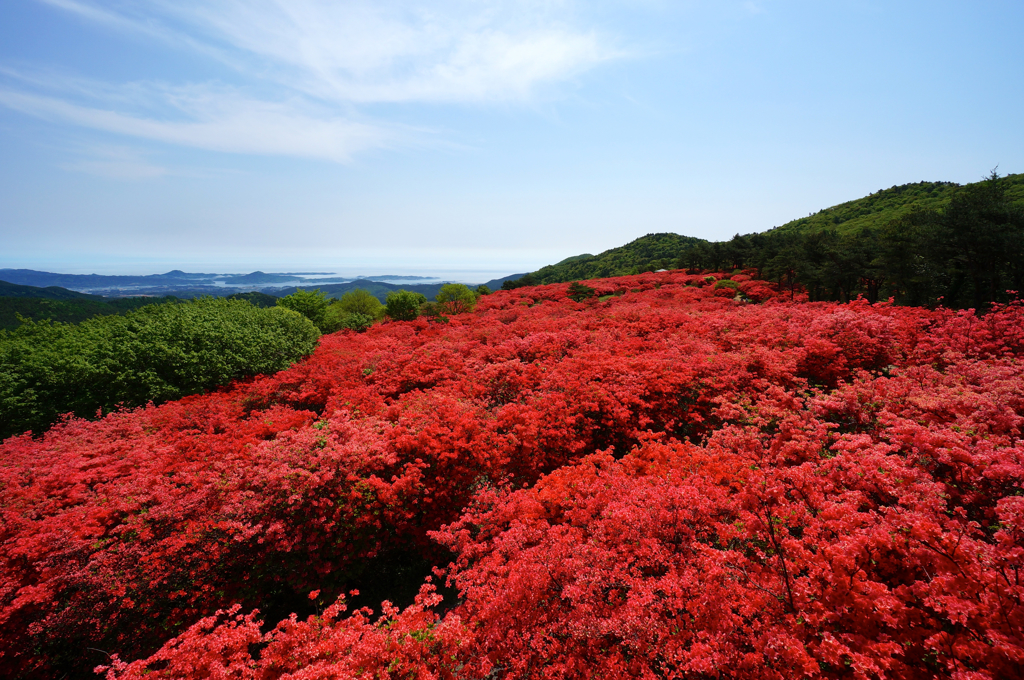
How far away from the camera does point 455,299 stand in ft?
184

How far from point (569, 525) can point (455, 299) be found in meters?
50.0

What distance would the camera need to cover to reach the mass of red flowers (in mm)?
4734

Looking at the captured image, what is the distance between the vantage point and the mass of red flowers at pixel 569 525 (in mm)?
4734

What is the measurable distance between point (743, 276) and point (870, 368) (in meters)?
38.9

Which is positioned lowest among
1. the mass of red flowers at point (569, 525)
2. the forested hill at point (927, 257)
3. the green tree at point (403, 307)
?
the mass of red flowers at point (569, 525)

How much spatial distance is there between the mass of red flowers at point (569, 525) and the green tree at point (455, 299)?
28.9 meters

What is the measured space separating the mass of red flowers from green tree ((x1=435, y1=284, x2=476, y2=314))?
28867mm

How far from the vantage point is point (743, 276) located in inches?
1918

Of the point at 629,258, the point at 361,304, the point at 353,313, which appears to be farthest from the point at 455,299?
the point at 629,258

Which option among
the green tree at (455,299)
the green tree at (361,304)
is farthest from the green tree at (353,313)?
the green tree at (455,299)

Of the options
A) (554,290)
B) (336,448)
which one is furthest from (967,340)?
(554,290)

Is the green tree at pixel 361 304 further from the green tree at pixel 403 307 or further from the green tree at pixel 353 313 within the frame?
the green tree at pixel 403 307

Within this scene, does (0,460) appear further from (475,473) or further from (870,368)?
(870,368)

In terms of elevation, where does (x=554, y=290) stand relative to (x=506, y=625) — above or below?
above
